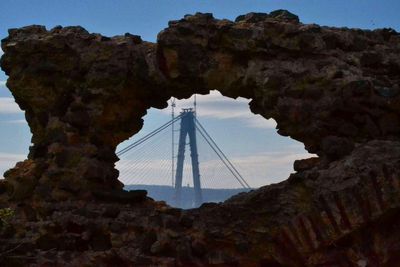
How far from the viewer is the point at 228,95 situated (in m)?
5.34

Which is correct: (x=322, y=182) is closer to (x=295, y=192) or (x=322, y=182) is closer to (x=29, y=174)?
(x=295, y=192)

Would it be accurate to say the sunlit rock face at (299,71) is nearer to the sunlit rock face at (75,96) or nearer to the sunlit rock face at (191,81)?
the sunlit rock face at (191,81)

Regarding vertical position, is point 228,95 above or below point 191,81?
below

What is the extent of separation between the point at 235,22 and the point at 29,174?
2313 mm

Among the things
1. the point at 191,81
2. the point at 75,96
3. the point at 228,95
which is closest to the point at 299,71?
the point at 228,95

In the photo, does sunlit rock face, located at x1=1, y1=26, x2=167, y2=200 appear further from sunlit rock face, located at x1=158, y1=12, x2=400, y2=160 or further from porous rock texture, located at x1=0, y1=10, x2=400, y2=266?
sunlit rock face, located at x1=158, y1=12, x2=400, y2=160

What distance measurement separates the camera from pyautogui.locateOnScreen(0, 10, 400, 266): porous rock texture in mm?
4281

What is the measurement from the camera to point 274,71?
4984mm

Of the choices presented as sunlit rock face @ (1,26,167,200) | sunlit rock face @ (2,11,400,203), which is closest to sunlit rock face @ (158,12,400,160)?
sunlit rock face @ (2,11,400,203)

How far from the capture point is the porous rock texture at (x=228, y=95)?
4.28 meters

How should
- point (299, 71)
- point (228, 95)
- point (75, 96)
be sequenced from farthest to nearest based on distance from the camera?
point (75, 96), point (228, 95), point (299, 71)

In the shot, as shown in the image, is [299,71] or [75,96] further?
[75,96]

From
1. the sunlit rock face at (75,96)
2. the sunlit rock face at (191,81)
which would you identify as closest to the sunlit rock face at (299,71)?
the sunlit rock face at (191,81)

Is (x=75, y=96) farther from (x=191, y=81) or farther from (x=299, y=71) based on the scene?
(x=299, y=71)
